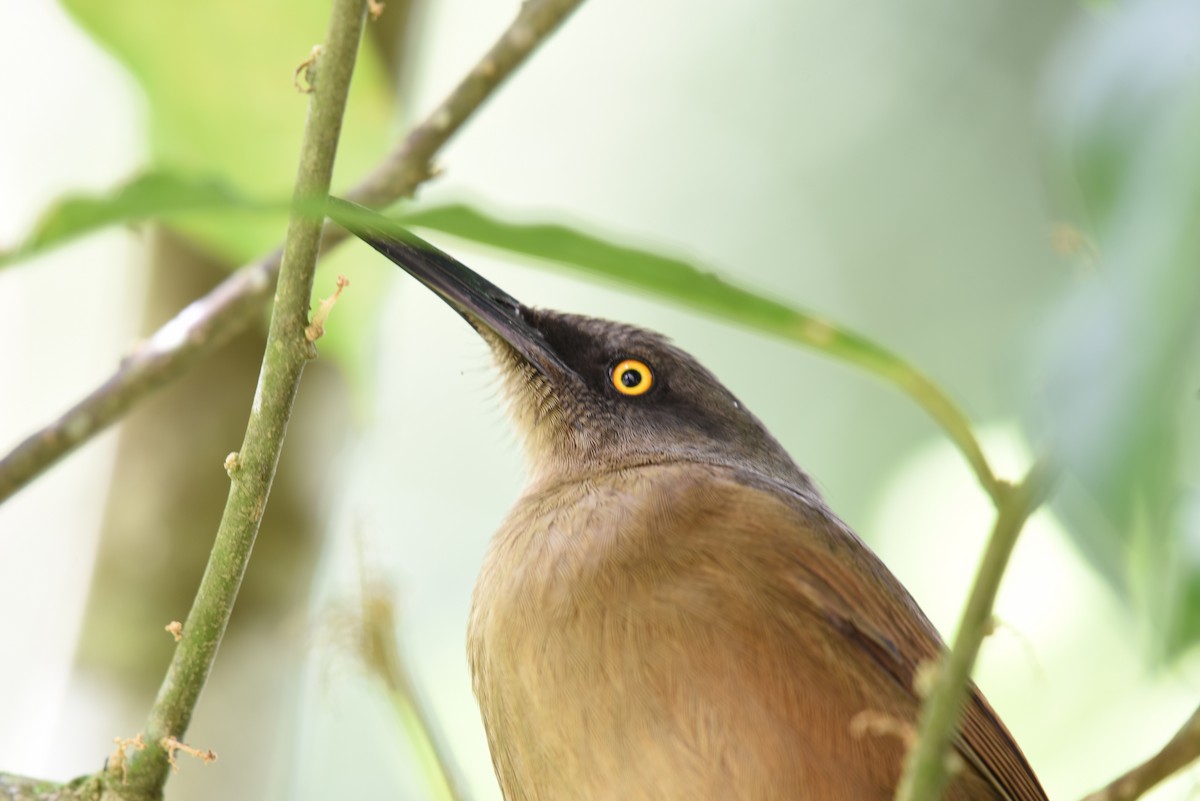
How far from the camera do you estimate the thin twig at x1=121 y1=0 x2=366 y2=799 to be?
2037 mm

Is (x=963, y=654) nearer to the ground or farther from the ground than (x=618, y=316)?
nearer to the ground

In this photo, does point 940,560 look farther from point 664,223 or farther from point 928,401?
point 664,223

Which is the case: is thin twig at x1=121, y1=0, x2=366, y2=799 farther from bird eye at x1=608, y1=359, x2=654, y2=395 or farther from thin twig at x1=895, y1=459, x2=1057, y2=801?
bird eye at x1=608, y1=359, x2=654, y2=395

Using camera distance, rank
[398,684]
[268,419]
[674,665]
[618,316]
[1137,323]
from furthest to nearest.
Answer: [618,316] → [398,684] → [674,665] → [268,419] → [1137,323]

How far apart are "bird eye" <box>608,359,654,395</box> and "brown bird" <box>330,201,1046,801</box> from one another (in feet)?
1.10

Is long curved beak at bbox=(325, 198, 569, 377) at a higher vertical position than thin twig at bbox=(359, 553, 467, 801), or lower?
higher

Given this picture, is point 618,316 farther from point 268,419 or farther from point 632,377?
point 268,419

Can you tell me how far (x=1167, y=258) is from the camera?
3.75ft

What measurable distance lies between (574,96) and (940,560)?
24.8 feet

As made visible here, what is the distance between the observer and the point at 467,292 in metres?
3.48

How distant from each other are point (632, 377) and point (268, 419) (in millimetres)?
2193

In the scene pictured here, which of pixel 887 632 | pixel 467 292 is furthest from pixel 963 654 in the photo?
pixel 467 292

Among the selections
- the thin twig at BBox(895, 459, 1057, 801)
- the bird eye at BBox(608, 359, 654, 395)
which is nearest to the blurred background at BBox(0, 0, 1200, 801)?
the thin twig at BBox(895, 459, 1057, 801)

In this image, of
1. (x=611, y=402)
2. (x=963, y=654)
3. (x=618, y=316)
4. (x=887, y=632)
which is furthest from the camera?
(x=618, y=316)
